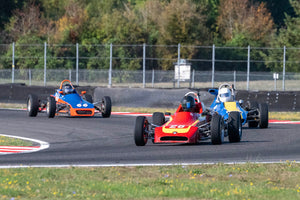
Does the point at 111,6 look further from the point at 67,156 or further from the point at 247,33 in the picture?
the point at 67,156

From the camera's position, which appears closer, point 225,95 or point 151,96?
point 225,95

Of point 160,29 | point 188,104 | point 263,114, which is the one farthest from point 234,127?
point 160,29

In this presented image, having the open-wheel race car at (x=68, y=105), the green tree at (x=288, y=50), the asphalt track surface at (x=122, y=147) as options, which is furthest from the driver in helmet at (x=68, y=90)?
the green tree at (x=288, y=50)

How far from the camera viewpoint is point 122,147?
14422mm

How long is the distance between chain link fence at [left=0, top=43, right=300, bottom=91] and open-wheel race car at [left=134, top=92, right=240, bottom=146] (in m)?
15.2

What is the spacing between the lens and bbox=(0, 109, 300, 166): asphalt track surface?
40.0ft

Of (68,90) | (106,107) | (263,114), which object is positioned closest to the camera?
(263,114)

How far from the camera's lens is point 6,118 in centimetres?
2247

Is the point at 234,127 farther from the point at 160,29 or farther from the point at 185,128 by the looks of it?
the point at 160,29

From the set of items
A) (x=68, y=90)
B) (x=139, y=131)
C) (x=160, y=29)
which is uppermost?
Result: (x=160, y=29)

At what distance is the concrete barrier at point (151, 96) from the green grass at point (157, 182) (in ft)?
47.1

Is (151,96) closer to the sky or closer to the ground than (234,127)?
closer to the sky

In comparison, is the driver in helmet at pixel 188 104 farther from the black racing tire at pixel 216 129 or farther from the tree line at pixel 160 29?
the tree line at pixel 160 29

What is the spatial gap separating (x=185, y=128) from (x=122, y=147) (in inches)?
53.8
